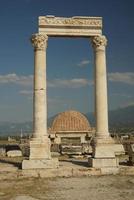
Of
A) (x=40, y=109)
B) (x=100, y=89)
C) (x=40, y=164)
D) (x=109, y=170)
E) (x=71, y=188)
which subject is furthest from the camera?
(x=100, y=89)

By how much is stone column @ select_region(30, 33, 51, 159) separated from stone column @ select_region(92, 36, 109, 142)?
9.74 ft

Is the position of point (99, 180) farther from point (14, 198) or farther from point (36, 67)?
point (36, 67)

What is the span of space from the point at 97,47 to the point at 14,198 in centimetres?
1106

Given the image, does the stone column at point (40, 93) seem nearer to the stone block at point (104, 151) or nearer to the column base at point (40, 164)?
the column base at point (40, 164)

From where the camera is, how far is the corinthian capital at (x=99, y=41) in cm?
2080

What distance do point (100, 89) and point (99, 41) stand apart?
283 centimetres

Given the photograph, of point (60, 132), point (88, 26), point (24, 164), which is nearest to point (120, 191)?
point (24, 164)

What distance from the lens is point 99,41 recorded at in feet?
68.2

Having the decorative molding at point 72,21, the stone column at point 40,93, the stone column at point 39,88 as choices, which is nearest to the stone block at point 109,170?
the stone column at point 40,93

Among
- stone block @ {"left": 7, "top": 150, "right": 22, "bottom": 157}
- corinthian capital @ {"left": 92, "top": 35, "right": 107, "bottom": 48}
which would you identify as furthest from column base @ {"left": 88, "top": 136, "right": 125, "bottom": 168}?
stone block @ {"left": 7, "top": 150, "right": 22, "bottom": 157}

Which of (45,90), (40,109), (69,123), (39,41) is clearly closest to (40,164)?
(40,109)

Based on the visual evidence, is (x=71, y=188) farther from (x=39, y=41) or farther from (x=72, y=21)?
(x=72, y=21)

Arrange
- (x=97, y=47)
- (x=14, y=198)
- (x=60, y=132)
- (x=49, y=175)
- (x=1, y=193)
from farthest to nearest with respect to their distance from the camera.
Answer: (x=60, y=132) < (x=97, y=47) < (x=49, y=175) < (x=1, y=193) < (x=14, y=198)

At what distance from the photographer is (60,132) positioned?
4516cm
